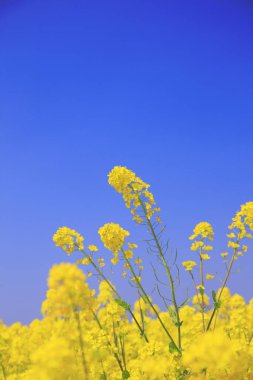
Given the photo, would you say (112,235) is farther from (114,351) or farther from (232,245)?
(232,245)

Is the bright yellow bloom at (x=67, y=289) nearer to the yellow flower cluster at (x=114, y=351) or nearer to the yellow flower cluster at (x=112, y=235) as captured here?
the yellow flower cluster at (x=114, y=351)

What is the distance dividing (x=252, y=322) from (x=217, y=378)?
2956 mm

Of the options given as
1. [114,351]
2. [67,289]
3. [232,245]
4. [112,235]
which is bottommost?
[67,289]

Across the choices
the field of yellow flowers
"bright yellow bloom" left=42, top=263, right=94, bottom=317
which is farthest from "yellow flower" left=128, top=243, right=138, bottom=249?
"bright yellow bloom" left=42, top=263, right=94, bottom=317

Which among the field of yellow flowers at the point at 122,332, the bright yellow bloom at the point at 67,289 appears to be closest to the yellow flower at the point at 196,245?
the field of yellow flowers at the point at 122,332

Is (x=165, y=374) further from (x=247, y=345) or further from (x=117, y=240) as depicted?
(x=117, y=240)

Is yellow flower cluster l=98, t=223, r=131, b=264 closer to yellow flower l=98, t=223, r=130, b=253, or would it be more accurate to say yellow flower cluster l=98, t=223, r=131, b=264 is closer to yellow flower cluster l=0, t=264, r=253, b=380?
yellow flower l=98, t=223, r=130, b=253

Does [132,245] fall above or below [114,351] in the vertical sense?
above

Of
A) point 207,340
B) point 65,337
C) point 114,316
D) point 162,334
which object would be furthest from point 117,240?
point 162,334

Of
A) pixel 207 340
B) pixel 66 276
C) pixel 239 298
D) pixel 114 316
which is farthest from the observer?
pixel 239 298

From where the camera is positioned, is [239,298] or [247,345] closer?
[247,345]

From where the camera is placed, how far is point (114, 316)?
5297 mm

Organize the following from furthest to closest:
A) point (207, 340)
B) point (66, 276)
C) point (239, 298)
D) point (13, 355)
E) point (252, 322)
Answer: point (239, 298) < point (13, 355) < point (252, 322) < point (207, 340) < point (66, 276)

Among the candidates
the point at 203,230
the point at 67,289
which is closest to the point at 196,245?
the point at 203,230
